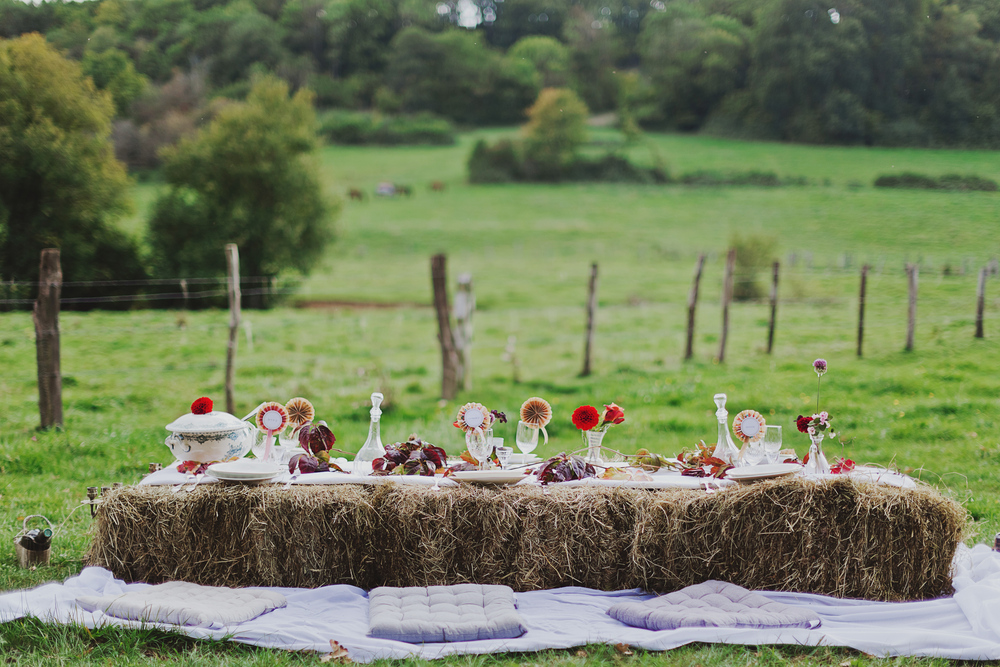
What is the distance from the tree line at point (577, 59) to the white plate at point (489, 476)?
42.4ft

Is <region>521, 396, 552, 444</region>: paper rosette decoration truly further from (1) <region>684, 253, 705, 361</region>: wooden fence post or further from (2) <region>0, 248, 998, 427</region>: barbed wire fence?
(1) <region>684, 253, 705, 361</region>: wooden fence post

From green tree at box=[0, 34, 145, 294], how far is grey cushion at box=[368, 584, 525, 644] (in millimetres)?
11279

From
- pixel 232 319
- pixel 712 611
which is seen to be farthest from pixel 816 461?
pixel 232 319

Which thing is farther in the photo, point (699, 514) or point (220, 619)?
point (699, 514)

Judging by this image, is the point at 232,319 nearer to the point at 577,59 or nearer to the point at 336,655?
the point at 336,655

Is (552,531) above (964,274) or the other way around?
the other way around

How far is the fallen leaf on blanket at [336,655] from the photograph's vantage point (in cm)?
A: 250

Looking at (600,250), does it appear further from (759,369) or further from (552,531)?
(552,531)

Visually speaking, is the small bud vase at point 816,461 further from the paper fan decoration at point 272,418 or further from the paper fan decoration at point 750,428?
the paper fan decoration at point 272,418

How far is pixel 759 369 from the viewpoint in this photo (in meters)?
9.09

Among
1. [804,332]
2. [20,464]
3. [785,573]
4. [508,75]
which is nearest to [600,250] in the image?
[508,75]

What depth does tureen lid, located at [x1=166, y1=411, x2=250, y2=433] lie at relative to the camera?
10.1 feet

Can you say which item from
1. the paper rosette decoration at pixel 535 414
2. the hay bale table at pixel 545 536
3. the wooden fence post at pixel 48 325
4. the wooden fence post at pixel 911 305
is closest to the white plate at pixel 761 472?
the hay bale table at pixel 545 536

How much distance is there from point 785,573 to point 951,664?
605mm
